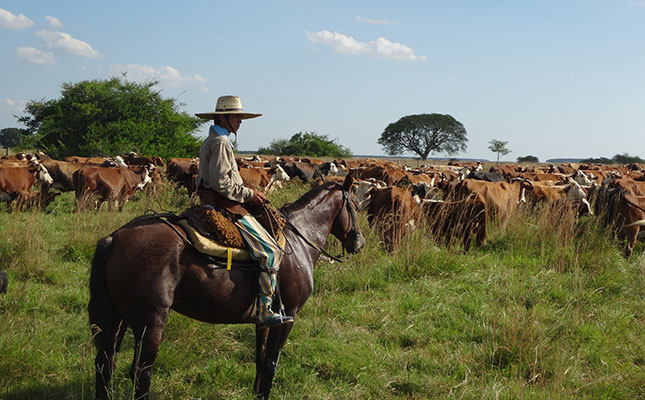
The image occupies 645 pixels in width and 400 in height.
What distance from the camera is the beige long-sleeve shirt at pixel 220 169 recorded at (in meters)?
3.97

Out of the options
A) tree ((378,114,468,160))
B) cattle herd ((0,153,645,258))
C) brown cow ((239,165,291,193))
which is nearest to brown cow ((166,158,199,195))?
cattle herd ((0,153,645,258))

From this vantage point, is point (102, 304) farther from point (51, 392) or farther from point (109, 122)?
point (109, 122)

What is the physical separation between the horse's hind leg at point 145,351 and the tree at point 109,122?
26383 millimetres

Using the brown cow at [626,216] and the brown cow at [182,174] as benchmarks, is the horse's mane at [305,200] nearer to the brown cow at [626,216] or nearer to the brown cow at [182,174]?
the brown cow at [626,216]

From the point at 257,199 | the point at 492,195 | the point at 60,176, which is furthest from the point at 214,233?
the point at 60,176

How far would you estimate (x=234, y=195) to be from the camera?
13.2 ft

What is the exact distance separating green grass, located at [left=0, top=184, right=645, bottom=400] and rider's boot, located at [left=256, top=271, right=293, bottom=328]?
0.79 metres

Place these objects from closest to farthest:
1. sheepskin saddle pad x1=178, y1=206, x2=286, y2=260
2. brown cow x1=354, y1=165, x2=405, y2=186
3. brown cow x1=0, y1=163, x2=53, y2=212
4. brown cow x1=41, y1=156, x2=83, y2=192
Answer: sheepskin saddle pad x1=178, y1=206, x2=286, y2=260 → brown cow x1=0, y1=163, x2=53, y2=212 → brown cow x1=41, y1=156, x2=83, y2=192 → brown cow x1=354, y1=165, x2=405, y2=186

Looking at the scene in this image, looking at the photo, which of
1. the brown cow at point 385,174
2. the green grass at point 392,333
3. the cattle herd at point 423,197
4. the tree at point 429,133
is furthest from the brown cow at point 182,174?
the tree at point 429,133

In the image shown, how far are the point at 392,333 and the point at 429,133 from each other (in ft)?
265

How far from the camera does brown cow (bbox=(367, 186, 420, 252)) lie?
910 cm

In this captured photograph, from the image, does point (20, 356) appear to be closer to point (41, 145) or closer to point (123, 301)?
point (123, 301)

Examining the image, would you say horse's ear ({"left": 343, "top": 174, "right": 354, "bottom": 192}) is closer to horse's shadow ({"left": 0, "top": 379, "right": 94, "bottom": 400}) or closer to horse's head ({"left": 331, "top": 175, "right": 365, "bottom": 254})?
horse's head ({"left": 331, "top": 175, "right": 365, "bottom": 254})

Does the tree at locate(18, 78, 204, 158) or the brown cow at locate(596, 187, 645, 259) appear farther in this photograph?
the tree at locate(18, 78, 204, 158)
